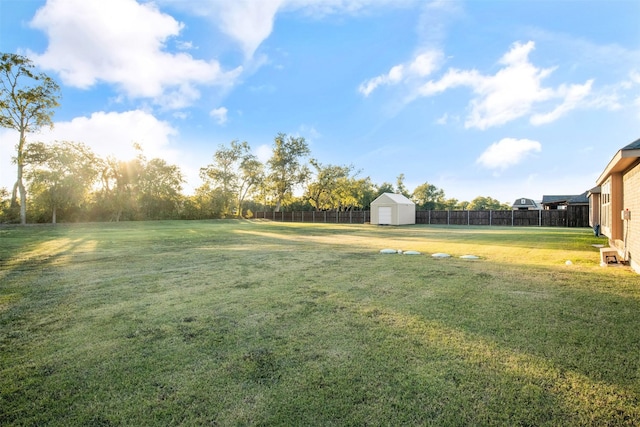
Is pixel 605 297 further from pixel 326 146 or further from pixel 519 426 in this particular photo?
pixel 326 146

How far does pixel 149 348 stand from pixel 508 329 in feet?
10.1

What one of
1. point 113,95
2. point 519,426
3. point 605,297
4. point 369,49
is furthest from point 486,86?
point 113,95

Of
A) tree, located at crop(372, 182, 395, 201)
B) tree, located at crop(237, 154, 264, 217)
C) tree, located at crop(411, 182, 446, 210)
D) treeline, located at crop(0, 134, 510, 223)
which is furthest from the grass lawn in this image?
tree, located at crop(411, 182, 446, 210)

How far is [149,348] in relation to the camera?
7.30 ft

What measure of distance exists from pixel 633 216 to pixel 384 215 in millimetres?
18558

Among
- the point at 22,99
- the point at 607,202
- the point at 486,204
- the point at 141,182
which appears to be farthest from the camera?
the point at 486,204

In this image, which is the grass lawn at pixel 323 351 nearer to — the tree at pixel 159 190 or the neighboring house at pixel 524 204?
the tree at pixel 159 190

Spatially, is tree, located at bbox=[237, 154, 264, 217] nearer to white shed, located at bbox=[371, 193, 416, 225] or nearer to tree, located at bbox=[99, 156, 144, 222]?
tree, located at bbox=[99, 156, 144, 222]

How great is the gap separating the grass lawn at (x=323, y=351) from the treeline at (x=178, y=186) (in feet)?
75.4

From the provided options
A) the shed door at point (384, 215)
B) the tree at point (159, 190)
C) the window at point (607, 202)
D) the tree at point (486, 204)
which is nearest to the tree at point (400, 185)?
the tree at point (486, 204)

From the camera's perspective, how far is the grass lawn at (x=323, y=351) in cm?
150

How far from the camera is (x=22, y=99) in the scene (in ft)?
61.9

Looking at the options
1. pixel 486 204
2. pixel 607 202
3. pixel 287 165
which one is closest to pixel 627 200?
pixel 607 202

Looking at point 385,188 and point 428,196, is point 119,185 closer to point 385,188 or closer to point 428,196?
point 385,188
